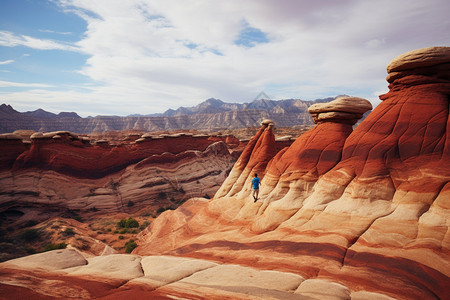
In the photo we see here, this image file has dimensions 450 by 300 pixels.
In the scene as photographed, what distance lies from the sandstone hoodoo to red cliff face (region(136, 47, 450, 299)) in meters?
0.05

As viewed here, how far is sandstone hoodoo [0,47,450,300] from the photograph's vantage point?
A: 8.10m

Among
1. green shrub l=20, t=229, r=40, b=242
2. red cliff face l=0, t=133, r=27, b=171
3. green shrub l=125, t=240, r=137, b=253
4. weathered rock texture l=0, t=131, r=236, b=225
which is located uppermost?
A: red cliff face l=0, t=133, r=27, b=171

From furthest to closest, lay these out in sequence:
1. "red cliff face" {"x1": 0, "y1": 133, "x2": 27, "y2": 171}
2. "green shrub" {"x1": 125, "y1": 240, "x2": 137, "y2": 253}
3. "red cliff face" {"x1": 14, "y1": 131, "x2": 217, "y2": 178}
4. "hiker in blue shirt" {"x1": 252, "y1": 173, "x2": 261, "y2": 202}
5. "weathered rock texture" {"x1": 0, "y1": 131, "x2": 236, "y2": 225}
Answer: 1. "red cliff face" {"x1": 14, "y1": 131, "x2": 217, "y2": 178}
2. "red cliff face" {"x1": 0, "y1": 133, "x2": 27, "y2": 171}
3. "weathered rock texture" {"x1": 0, "y1": 131, "x2": 236, "y2": 225}
4. "green shrub" {"x1": 125, "y1": 240, "x2": 137, "y2": 253}
5. "hiker in blue shirt" {"x1": 252, "y1": 173, "x2": 261, "y2": 202}

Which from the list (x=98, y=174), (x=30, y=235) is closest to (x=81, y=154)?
(x=98, y=174)

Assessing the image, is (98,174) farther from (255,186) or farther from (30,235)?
(255,186)

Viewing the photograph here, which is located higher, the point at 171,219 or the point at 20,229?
the point at 171,219

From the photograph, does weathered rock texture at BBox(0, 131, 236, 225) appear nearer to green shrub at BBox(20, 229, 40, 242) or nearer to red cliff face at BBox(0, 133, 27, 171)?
red cliff face at BBox(0, 133, 27, 171)

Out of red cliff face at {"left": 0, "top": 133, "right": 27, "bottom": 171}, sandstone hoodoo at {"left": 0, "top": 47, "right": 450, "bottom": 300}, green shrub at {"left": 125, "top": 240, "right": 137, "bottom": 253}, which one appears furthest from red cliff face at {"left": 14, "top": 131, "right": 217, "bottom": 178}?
sandstone hoodoo at {"left": 0, "top": 47, "right": 450, "bottom": 300}

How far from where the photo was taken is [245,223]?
17.2 m

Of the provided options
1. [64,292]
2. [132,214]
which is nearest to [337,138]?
[64,292]

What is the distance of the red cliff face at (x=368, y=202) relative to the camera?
29.3 ft

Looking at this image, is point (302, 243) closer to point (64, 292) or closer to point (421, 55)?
point (64, 292)

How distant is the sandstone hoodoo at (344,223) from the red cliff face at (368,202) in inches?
1.9

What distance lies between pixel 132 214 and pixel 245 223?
74.3ft
